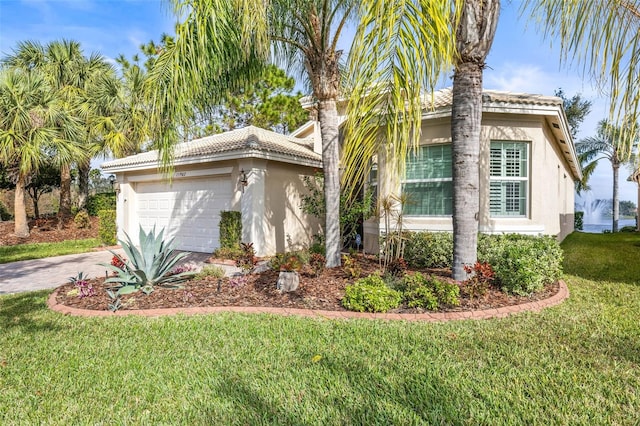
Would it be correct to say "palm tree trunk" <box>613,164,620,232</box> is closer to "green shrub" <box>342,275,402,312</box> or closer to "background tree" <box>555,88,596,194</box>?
"background tree" <box>555,88,596,194</box>

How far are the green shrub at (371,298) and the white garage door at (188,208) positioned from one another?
27.1ft

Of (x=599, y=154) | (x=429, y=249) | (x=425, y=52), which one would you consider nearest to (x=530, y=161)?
(x=429, y=249)

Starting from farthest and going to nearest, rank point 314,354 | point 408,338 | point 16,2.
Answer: point 16,2
point 408,338
point 314,354

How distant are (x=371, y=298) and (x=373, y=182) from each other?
650cm

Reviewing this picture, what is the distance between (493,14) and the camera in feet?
22.1

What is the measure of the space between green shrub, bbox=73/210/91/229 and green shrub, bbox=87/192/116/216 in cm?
151

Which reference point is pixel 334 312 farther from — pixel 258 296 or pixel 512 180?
pixel 512 180

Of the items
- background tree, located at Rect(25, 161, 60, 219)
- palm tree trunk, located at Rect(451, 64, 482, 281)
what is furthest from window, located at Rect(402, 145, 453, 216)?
background tree, located at Rect(25, 161, 60, 219)

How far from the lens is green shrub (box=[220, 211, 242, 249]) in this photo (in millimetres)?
12062

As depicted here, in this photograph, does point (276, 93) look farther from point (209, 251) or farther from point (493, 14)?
point (493, 14)

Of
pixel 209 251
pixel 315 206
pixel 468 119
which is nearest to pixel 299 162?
pixel 315 206

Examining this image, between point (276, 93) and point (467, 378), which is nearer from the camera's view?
point (467, 378)

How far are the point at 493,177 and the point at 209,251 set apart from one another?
10162mm

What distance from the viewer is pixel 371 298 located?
235 inches
